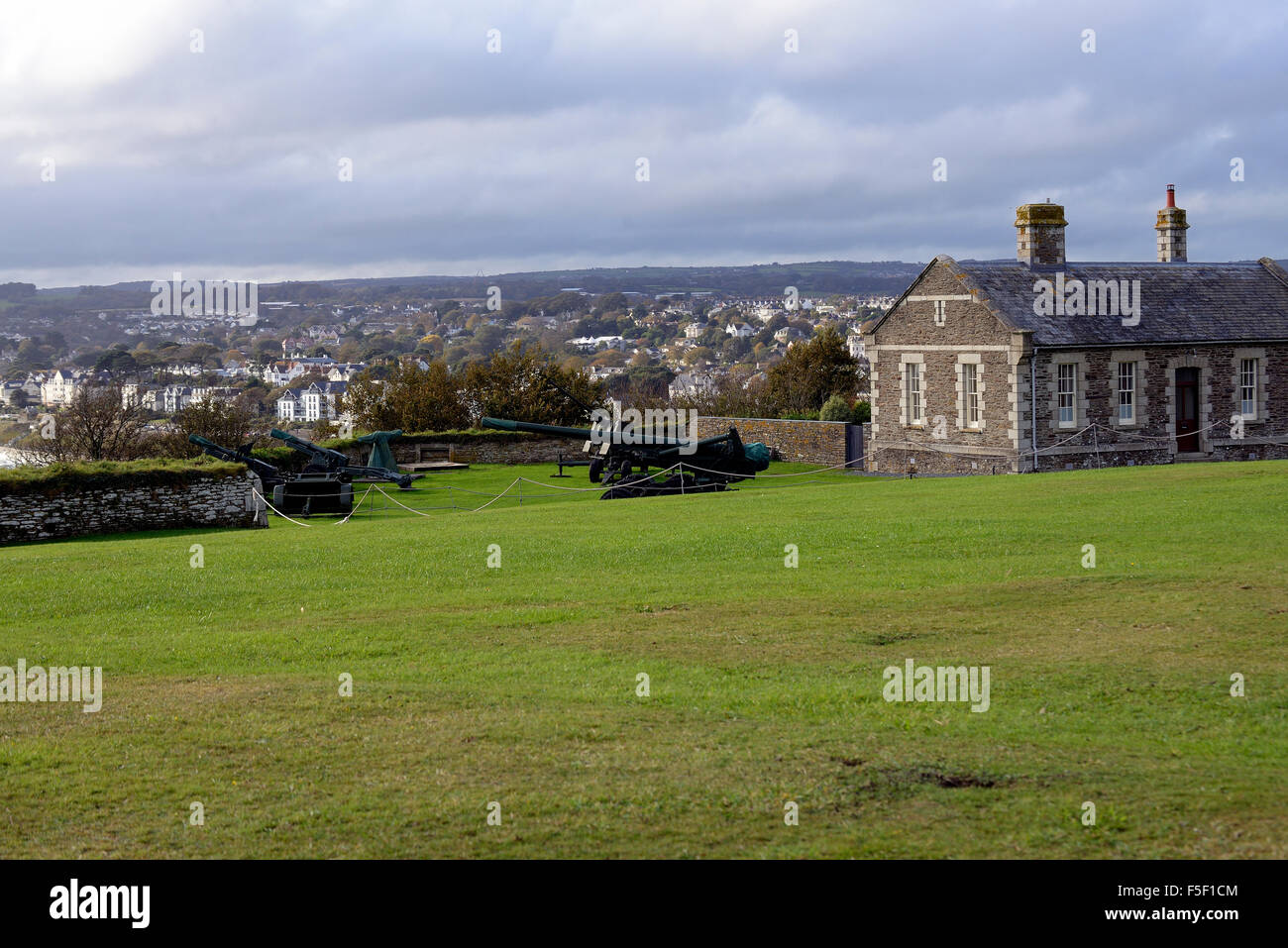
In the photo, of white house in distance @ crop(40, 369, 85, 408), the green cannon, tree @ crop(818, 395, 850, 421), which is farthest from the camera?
white house in distance @ crop(40, 369, 85, 408)

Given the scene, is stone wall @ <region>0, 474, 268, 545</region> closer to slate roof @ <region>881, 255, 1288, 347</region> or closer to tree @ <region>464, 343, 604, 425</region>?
slate roof @ <region>881, 255, 1288, 347</region>

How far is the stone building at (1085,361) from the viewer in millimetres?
33250

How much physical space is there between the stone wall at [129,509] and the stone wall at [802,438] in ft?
66.0

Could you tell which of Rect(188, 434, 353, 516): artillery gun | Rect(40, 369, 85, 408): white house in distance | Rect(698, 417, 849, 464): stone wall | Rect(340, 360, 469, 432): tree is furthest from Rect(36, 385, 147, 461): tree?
Rect(698, 417, 849, 464): stone wall

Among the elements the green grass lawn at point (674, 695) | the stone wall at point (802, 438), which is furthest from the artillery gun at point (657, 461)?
the green grass lawn at point (674, 695)

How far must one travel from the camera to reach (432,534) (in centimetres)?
2114

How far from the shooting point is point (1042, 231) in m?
37.1

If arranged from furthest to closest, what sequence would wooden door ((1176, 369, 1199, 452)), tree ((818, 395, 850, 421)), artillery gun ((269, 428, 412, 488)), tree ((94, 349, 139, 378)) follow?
tree ((94, 349, 139, 378)) < tree ((818, 395, 850, 421)) < artillery gun ((269, 428, 412, 488)) < wooden door ((1176, 369, 1199, 452))

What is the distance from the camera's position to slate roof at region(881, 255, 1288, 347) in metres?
33.7

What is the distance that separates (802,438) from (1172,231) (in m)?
13.9

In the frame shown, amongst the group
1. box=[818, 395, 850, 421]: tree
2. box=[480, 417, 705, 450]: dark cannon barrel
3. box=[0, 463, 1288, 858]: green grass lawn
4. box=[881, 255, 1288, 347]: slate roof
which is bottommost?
box=[0, 463, 1288, 858]: green grass lawn

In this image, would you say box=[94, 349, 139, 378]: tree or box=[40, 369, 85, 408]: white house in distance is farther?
box=[94, 349, 139, 378]: tree

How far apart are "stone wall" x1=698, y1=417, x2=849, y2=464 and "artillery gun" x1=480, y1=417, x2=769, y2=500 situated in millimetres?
10597

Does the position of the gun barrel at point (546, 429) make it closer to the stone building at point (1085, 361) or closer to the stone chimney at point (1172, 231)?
the stone building at point (1085, 361)
